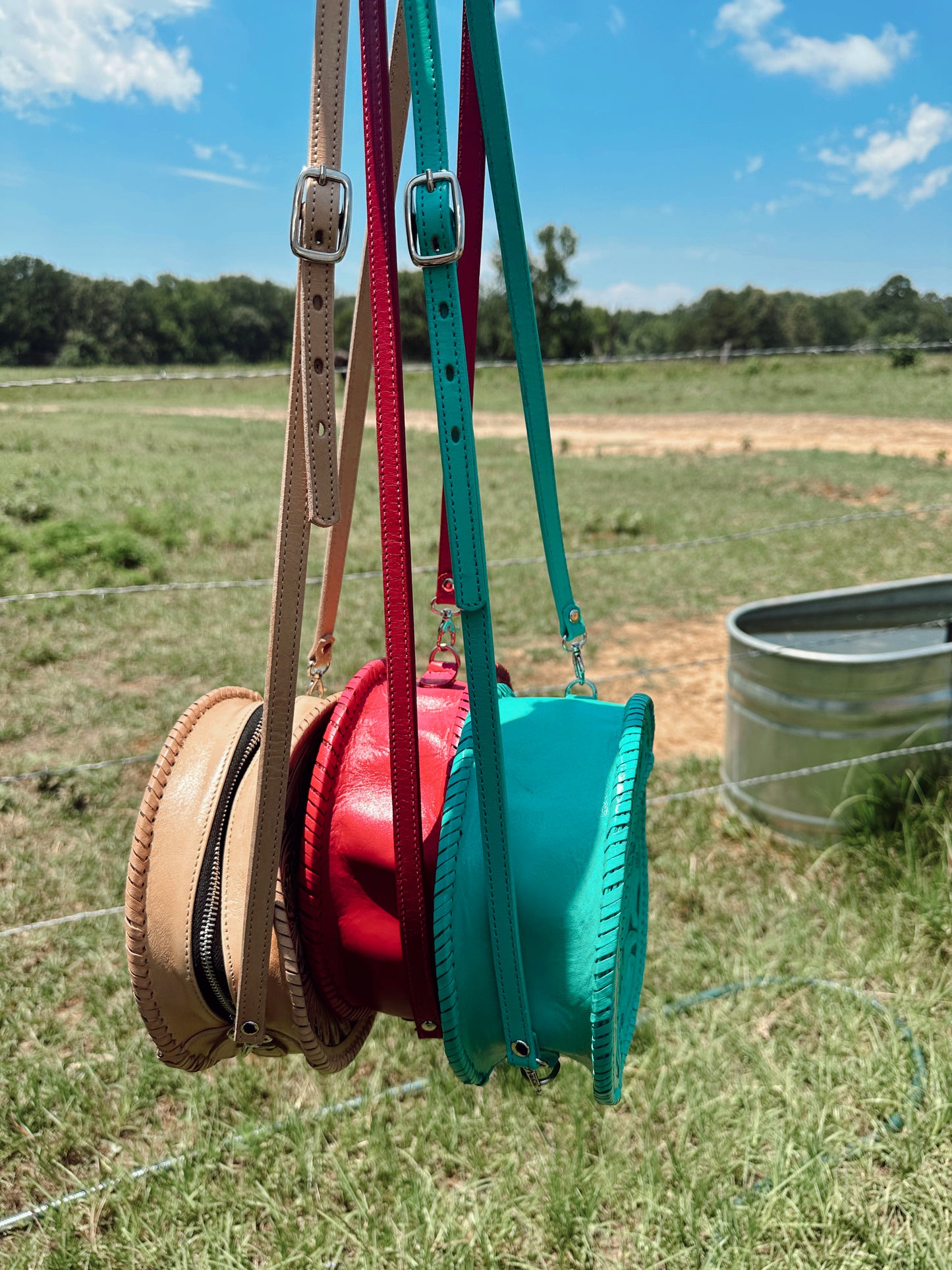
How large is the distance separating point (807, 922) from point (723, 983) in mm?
392

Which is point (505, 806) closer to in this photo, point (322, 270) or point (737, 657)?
point (322, 270)

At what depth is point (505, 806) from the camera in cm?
78

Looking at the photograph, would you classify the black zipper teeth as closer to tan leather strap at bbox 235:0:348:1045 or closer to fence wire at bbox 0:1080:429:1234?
tan leather strap at bbox 235:0:348:1045

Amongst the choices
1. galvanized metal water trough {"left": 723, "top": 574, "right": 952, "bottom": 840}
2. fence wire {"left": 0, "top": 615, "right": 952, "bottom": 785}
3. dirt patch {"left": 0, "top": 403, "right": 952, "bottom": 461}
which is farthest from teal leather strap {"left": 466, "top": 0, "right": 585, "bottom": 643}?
dirt patch {"left": 0, "top": 403, "right": 952, "bottom": 461}

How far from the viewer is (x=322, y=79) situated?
2.35 ft

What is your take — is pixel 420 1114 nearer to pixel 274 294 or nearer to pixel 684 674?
pixel 684 674

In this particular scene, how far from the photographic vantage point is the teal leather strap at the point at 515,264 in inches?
30.6

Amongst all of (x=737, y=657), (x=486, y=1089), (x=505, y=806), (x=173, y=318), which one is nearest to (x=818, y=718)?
(x=737, y=657)

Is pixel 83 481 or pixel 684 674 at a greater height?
pixel 83 481

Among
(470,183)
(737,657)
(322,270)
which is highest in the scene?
(470,183)

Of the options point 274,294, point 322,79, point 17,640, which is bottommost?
point 17,640

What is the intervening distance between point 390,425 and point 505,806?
33cm

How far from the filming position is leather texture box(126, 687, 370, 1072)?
875 mm

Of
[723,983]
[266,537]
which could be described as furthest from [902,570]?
[723,983]
